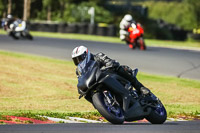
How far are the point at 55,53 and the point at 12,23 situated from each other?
23.9 feet

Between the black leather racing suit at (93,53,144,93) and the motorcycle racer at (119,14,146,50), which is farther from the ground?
the black leather racing suit at (93,53,144,93)

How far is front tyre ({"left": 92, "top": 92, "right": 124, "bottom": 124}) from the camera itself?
279 inches

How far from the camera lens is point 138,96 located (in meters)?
7.82

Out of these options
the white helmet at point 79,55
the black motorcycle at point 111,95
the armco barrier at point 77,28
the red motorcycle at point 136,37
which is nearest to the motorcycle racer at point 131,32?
the red motorcycle at point 136,37

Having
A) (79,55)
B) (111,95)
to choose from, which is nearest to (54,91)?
(111,95)

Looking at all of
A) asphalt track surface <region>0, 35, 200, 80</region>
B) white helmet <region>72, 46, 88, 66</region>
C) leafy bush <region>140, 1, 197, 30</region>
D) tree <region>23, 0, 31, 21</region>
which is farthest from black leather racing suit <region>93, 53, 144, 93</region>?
leafy bush <region>140, 1, 197, 30</region>

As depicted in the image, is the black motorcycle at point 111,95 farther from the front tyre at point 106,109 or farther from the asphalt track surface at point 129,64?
the asphalt track surface at point 129,64

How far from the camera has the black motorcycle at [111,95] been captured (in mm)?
7144

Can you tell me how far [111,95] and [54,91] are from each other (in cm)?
502

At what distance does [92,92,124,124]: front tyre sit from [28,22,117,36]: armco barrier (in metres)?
29.1

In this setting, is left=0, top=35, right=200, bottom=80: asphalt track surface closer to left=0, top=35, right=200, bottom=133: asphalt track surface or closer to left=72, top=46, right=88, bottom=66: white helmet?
left=0, top=35, right=200, bottom=133: asphalt track surface

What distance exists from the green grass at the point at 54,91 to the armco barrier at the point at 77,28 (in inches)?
712

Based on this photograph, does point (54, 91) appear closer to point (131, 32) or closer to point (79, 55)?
point (79, 55)

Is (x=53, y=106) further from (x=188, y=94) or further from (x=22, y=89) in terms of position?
(x=188, y=94)
